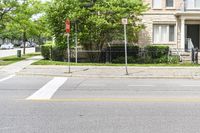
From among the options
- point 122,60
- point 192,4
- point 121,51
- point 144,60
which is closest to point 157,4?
point 192,4

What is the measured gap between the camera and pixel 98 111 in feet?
35.1

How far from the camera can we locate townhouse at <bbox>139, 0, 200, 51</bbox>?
124 ft

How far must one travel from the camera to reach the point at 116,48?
113 feet

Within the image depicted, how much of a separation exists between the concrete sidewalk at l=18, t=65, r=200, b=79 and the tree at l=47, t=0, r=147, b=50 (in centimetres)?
640

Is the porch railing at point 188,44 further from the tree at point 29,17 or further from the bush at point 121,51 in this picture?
the tree at point 29,17

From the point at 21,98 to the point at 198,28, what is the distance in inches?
1109

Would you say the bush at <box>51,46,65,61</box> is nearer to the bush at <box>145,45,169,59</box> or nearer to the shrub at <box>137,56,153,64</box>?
the shrub at <box>137,56,153,64</box>

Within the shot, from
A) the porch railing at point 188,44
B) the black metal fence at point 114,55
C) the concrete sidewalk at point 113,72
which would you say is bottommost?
the concrete sidewalk at point 113,72

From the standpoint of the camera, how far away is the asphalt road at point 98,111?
345 inches

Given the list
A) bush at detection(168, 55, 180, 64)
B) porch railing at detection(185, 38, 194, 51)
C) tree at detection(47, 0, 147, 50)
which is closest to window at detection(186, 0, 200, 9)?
porch railing at detection(185, 38, 194, 51)

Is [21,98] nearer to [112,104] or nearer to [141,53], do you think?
[112,104]

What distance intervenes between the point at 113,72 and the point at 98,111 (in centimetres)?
1346

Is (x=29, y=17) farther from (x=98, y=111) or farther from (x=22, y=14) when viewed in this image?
(x=98, y=111)

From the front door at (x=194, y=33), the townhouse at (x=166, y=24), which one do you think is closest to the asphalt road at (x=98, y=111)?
the townhouse at (x=166, y=24)
